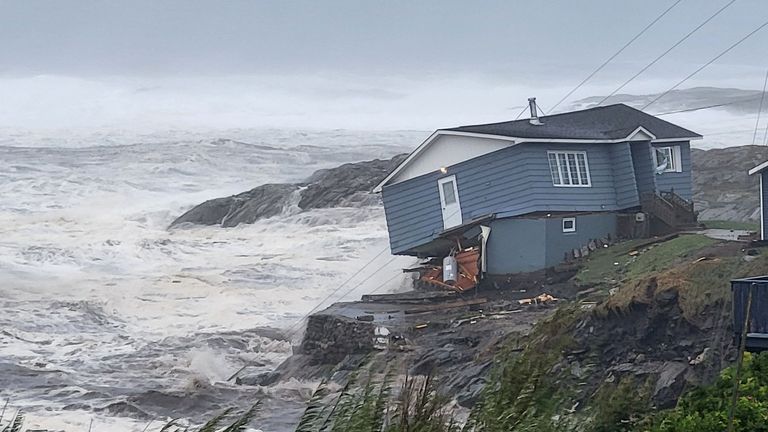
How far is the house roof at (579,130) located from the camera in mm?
24625

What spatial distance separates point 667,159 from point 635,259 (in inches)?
219

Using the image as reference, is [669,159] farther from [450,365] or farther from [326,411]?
[326,411]

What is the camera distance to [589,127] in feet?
88.8

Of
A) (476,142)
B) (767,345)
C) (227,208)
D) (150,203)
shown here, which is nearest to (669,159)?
(476,142)

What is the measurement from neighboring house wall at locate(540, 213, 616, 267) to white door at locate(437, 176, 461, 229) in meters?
2.02

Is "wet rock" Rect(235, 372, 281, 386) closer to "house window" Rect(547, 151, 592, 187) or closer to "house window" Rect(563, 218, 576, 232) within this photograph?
"house window" Rect(563, 218, 576, 232)

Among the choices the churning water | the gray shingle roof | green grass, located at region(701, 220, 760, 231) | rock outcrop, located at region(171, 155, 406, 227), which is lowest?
the churning water

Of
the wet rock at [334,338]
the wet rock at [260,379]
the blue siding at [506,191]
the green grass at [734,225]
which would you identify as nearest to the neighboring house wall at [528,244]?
the blue siding at [506,191]

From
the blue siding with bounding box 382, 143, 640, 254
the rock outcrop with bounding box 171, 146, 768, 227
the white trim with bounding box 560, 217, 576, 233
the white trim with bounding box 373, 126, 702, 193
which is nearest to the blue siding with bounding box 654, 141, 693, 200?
the white trim with bounding box 373, 126, 702, 193

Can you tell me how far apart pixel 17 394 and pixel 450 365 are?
20.6 feet

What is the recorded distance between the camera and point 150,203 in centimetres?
5028

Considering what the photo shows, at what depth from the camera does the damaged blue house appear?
23828 millimetres

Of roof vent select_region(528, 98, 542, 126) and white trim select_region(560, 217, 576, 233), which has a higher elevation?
roof vent select_region(528, 98, 542, 126)

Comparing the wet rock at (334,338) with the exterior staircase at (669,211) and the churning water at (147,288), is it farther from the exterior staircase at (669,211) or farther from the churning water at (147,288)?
the exterior staircase at (669,211)
